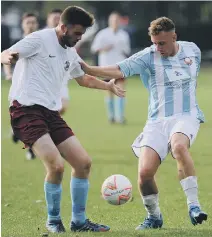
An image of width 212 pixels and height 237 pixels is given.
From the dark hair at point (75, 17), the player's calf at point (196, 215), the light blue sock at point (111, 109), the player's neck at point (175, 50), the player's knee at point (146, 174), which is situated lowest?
the light blue sock at point (111, 109)

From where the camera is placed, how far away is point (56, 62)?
7.56 metres

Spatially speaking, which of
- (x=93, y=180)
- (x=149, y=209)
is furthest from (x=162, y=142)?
(x=93, y=180)

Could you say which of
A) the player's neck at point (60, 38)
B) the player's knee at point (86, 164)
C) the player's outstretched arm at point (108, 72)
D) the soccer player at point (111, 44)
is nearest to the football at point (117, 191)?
the player's knee at point (86, 164)

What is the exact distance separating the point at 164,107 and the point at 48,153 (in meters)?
1.38

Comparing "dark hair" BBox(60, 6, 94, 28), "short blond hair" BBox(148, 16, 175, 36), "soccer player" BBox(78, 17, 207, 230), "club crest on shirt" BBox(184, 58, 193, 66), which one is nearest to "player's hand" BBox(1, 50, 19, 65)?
"dark hair" BBox(60, 6, 94, 28)

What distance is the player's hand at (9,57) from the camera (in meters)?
7.20

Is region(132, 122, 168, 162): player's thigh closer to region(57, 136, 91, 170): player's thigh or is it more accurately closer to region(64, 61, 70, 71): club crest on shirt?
region(57, 136, 91, 170): player's thigh

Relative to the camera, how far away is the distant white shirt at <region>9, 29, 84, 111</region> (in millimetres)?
7434

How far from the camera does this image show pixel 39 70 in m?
7.48

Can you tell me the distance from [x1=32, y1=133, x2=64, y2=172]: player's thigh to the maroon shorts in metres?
0.05

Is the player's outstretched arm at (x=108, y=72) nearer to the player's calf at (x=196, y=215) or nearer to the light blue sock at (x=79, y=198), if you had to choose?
the light blue sock at (x=79, y=198)

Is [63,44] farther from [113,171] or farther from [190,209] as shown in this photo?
[113,171]

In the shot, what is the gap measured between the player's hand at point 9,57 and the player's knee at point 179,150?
66.5 inches

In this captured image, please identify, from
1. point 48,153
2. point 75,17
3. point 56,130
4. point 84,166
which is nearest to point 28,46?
point 75,17
